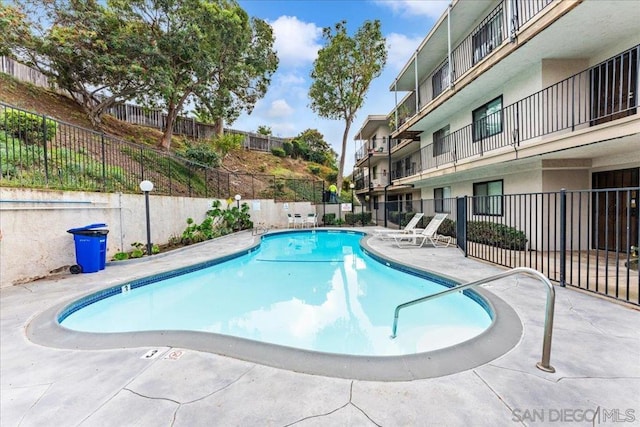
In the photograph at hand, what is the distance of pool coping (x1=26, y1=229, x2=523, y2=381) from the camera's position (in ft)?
7.47

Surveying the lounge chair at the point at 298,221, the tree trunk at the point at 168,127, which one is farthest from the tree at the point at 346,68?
the tree trunk at the point at 168,127

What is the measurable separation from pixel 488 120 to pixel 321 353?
35.3 ft

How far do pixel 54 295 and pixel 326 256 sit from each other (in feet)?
23.1

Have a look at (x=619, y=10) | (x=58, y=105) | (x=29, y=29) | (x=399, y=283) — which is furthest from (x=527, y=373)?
(x=58, y=105)

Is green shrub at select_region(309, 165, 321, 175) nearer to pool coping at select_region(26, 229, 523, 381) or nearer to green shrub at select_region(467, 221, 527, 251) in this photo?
Result: green shrub at select_region(467, 221, 527, 251)

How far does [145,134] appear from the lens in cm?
1855

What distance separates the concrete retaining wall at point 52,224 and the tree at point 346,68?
15.2m

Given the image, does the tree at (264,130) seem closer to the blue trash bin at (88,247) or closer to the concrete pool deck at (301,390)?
the blue trash bin at (88,247)

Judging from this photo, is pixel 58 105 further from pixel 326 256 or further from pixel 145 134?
pixel 326 256

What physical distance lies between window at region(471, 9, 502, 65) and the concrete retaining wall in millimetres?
12557

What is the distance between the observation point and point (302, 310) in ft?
→ 16.3

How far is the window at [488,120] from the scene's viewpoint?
31.3 feet

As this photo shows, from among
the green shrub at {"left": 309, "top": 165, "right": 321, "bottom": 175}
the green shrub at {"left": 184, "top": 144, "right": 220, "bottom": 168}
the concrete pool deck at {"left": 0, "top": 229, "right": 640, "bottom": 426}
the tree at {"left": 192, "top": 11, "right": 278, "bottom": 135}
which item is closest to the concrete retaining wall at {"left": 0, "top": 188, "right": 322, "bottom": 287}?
the concrete pool deck at {"left": 0, "top": 229, "right": 640, "bottom": 426}

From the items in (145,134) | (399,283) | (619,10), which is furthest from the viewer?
(145,134)
